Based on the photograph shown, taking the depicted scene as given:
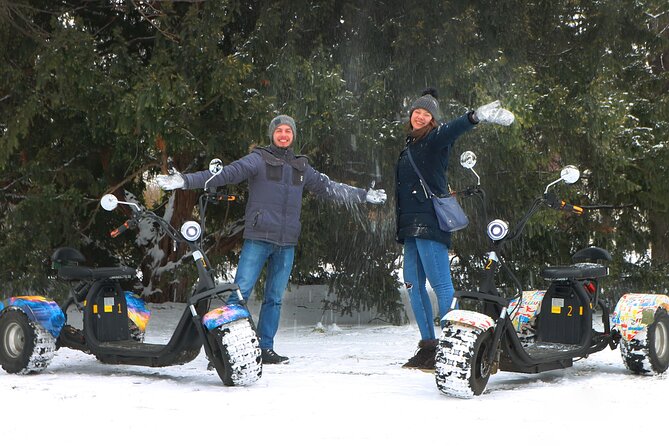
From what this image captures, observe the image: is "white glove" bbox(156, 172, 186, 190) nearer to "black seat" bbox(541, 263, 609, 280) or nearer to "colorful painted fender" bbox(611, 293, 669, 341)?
"black seat" bbox(541, 263, 609, 280)

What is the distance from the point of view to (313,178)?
21.6ft

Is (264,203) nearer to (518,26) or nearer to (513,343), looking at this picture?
(513,343)

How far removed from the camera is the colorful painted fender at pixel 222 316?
5.22 meters

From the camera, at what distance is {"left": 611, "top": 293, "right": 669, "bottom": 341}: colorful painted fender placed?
19.0 ft

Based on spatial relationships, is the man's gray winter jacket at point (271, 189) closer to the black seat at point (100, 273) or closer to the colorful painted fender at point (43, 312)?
the black seat at point (100, 273)

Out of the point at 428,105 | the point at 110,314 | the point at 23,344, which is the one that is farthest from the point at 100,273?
the point at 428,105

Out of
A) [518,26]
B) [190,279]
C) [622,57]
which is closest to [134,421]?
[190,279]

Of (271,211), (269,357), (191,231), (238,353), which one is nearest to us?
(238,353)

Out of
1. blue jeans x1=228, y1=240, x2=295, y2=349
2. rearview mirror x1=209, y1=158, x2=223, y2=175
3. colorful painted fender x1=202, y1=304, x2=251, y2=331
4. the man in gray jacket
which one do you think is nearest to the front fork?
colorful painted fender x1=202, y1=304, x2=251, y2=331

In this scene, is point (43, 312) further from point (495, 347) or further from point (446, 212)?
point (495, 347)

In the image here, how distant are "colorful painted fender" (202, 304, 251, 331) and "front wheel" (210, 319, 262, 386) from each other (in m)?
0.02

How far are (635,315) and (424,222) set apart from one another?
1.52m

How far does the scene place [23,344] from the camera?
582 centimetres

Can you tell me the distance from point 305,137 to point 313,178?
4.08 feet
